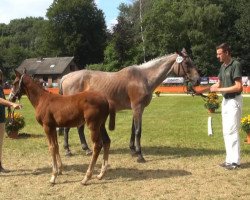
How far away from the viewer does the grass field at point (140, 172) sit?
7.20 meters

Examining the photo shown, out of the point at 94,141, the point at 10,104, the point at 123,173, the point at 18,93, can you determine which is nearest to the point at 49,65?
the point at 18,93

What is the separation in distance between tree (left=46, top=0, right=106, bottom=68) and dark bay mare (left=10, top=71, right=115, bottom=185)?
66.9m

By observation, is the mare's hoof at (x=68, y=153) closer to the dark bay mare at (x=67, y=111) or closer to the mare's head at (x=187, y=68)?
the dark bay mare at (x=67, y=111)

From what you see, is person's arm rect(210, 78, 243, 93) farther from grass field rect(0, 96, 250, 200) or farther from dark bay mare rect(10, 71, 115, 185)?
dark bay mare rect(10, 71, 115, 185)

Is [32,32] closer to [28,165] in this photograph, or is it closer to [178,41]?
[178,41]

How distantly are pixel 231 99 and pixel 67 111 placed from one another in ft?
11.5

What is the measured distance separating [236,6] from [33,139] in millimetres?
56737

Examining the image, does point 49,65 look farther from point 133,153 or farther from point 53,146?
point 53,146

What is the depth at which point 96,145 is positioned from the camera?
783 centimetres

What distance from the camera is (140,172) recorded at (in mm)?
8812

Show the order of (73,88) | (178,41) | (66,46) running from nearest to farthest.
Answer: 1. (73,88)
2. (178,41)
3. (66,46)

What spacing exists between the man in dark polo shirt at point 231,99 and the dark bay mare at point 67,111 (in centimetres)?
249

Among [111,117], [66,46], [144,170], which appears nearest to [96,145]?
[111,117]


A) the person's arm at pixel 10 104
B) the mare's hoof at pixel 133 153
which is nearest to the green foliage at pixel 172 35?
the mare's hoof at pixel 133 153
